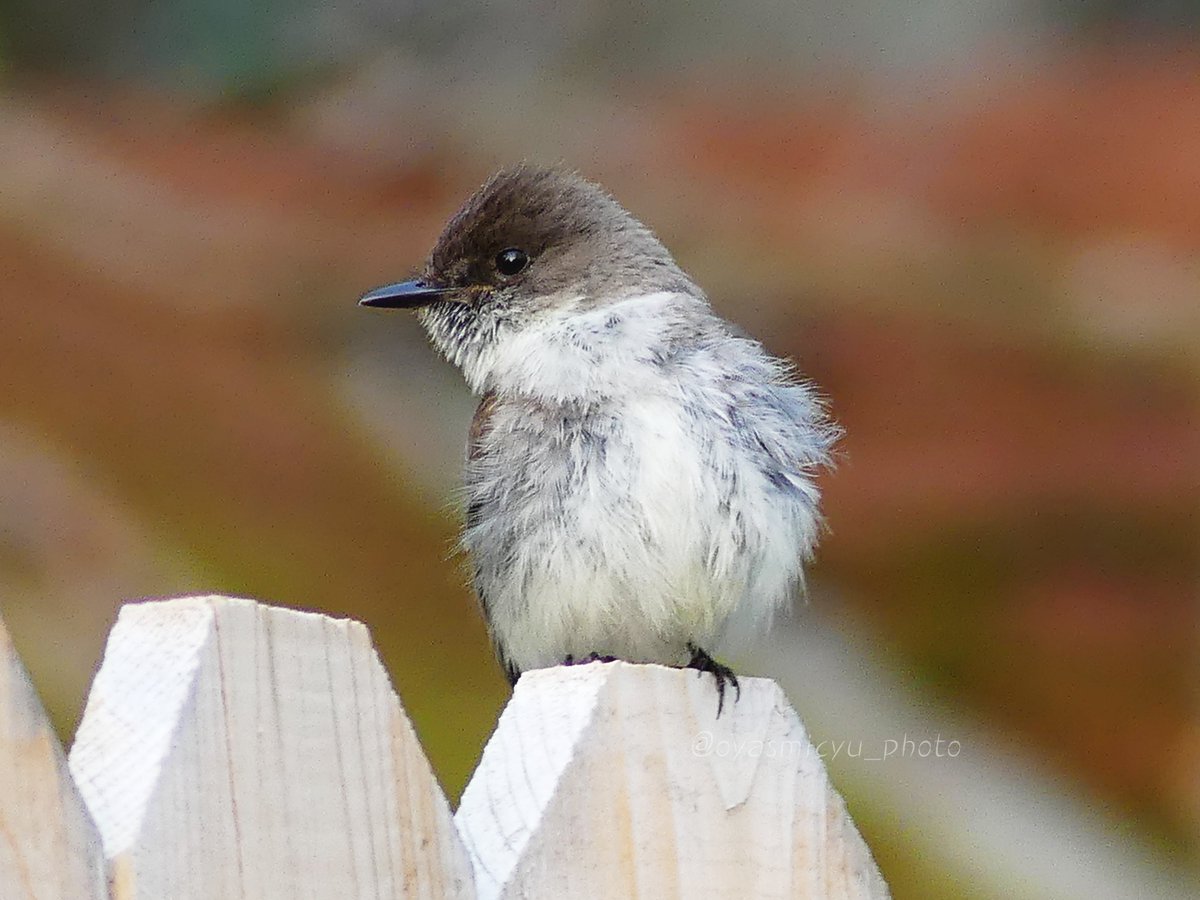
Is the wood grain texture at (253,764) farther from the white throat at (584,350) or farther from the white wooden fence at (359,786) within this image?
the white throat at (584,350)

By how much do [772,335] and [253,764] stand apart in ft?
8.42

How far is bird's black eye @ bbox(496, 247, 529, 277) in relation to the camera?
170 inches

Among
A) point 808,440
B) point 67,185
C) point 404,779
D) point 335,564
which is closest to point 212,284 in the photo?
point 67,185

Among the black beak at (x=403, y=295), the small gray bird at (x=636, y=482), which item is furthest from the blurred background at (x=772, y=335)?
the small gray bird at (x=636, y=482)

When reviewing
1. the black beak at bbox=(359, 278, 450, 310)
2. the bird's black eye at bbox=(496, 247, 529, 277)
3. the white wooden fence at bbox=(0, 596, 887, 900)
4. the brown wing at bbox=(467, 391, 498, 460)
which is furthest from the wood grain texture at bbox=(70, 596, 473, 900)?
the bird's black eye at bbox=(496, 247, 529, 277)

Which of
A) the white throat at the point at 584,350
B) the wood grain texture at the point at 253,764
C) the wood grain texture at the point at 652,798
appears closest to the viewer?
the wood grain texture at the point at 253,764

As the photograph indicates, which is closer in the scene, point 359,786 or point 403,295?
point 359,786

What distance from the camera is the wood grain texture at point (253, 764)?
1.68m

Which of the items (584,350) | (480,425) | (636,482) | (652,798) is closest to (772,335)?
(584,350)

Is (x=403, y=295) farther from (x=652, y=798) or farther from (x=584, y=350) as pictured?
(x=652, y=798)

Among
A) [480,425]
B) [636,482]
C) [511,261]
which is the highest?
[511,261]

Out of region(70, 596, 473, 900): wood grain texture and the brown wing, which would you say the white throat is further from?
region(70, 596, 473, 900): wood grain texture

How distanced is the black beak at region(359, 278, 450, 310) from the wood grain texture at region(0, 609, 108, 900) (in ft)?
8.04

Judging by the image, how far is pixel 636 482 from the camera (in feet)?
11.1
